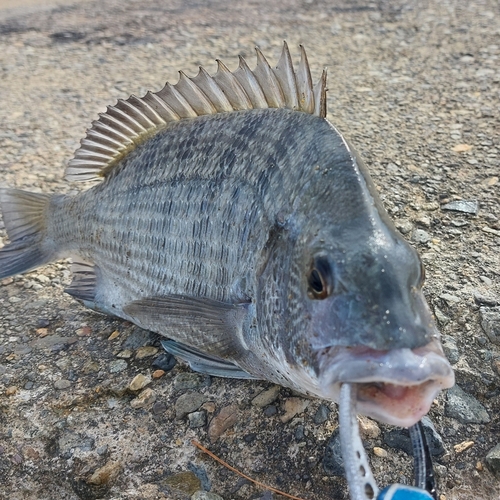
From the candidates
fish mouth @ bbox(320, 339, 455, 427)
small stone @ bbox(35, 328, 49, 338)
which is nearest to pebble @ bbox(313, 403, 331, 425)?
fish mouth @ bbox(320, 339, 455, 427)

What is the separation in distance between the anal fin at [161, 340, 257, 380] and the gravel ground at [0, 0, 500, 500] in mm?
65

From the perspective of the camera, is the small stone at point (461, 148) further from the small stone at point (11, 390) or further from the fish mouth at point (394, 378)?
the small stone at point (11, 390)

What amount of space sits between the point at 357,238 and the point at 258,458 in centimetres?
99

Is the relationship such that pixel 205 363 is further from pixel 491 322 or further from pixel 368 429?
pixel 491 322

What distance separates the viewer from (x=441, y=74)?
4918 millimetres

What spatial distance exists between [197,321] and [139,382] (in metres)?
0.47

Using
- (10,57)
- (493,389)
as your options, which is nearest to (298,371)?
(493,389)

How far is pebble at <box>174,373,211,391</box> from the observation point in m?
2.50

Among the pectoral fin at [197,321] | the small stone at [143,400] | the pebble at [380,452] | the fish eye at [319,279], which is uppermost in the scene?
the fish eye at [319,279]

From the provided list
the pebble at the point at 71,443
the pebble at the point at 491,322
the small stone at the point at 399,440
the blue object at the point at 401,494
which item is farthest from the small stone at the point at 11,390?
the pebble at the point at 491,322

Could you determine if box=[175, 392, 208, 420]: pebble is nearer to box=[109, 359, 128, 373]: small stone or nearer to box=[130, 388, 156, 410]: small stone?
box=[130, 388, 156, 410]: small stone

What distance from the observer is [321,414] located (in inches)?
90.1

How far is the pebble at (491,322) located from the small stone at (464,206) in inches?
31.9

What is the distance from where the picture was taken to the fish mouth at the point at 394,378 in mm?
1459
